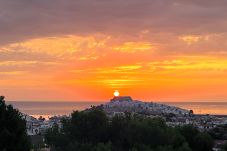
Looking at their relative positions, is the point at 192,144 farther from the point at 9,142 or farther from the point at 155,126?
the point at 9,142

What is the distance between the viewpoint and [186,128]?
103 ft

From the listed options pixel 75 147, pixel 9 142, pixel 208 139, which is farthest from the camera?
pixel 208 139

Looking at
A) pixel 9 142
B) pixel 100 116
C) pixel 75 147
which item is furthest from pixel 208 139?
pixel 9 142

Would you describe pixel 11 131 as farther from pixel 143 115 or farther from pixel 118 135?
pixel 143 115

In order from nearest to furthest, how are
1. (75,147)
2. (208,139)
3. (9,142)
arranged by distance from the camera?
(9,142) < (75,147) < (208,139)

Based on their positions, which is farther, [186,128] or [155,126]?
[186,128]

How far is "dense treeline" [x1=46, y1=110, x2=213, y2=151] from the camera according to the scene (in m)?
27.5

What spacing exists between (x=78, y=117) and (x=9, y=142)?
366 inches

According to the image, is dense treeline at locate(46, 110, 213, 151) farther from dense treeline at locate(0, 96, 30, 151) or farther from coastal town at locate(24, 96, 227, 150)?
dense treeline at locate(0, 96, 30, 151)

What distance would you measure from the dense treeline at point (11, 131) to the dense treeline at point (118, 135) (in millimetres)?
5550

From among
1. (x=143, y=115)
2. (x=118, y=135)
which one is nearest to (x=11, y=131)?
(x=118, y=135)

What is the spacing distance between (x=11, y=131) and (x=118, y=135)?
8.99 metres

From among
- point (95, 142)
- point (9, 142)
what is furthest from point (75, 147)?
point (9, 142)

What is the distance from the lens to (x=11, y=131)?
67.8ft
